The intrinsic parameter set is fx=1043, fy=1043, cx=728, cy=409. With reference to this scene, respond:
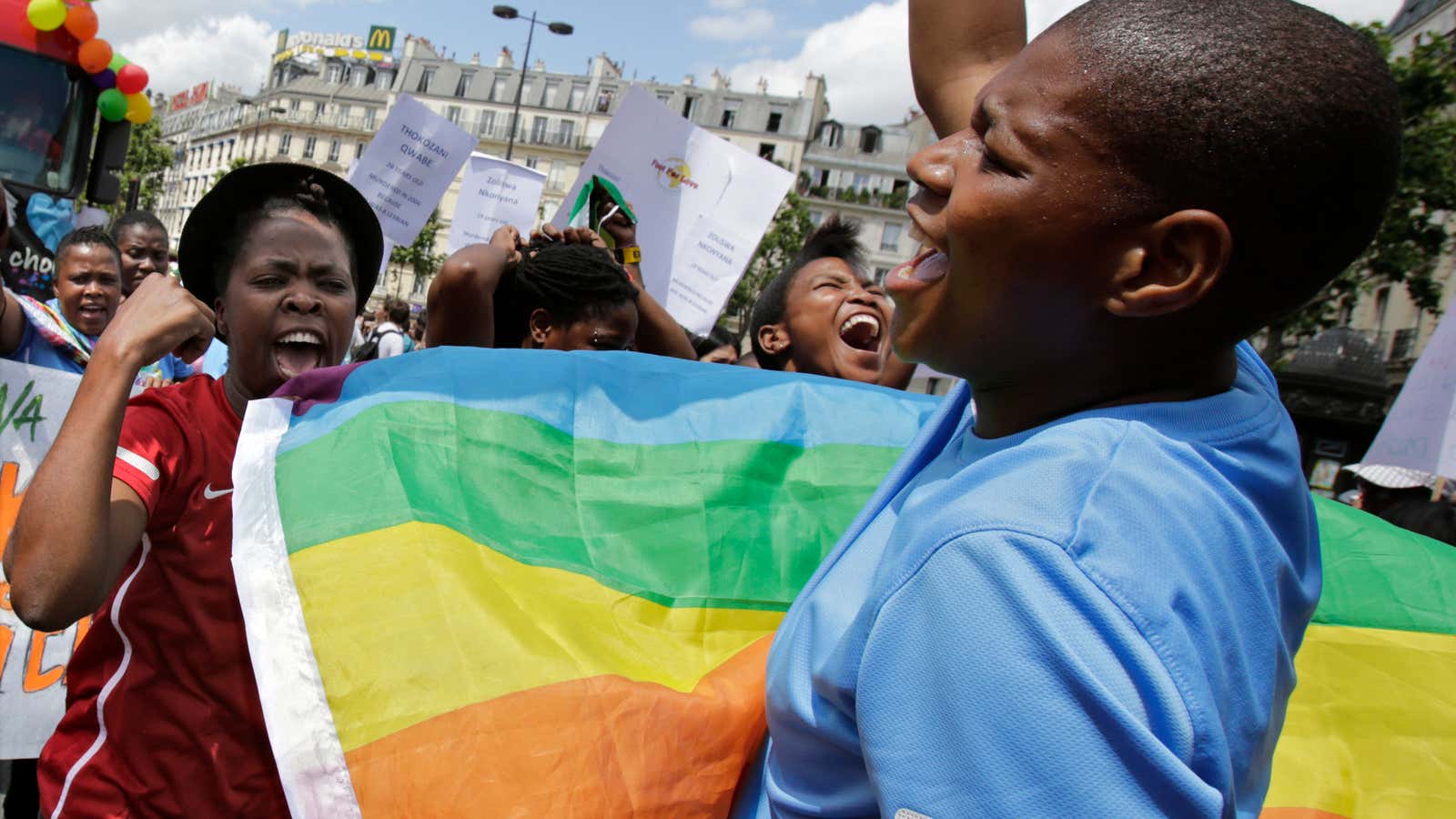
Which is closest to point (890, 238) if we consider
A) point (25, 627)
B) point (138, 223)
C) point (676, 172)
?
point (676, 172)

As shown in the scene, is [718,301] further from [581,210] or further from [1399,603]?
[1399,603]

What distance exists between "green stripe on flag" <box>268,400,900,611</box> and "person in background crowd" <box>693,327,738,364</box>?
372 cm

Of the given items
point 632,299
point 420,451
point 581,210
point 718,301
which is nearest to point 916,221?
point 420,451

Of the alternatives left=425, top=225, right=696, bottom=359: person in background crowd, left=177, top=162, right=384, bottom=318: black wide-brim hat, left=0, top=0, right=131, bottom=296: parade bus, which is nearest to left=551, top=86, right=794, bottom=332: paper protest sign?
left=425, top=225, right=696, bottom=359: person in background crowd

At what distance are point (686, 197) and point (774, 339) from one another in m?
2.03

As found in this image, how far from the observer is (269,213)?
206cm

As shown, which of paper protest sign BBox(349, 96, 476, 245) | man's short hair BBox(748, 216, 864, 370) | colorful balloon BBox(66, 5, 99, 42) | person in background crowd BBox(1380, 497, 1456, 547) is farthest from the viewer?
colorful balloon BBox(66, 5, 99, 42)

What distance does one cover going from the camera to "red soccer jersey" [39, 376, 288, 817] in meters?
1.65

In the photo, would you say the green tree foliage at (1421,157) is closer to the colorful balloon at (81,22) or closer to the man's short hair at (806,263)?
the man's short hair at (806,263)

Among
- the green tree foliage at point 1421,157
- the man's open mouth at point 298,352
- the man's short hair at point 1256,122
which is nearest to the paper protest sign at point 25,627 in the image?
the man's open mouth at point 298,352

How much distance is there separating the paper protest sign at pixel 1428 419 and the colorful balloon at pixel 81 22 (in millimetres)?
9358

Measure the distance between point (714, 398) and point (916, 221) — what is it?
0.96 m

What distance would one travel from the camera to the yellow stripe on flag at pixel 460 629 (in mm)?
1317

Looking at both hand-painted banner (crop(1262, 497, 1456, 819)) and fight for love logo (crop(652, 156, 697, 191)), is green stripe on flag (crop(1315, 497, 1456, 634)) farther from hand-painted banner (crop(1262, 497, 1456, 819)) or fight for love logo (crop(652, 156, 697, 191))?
fight for love logo (crop(652, 156, 697, 191))
